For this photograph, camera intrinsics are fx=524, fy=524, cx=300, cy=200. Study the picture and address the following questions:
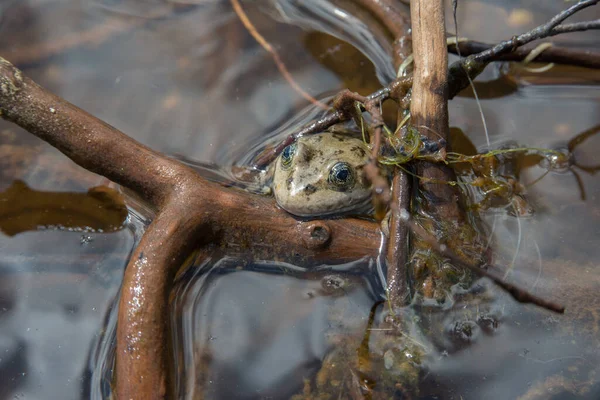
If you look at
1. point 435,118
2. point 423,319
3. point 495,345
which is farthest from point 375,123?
point 495,345

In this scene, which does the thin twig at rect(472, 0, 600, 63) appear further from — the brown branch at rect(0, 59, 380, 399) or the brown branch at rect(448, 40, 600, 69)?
the brown branch at rect(0, 59, 380, 399)

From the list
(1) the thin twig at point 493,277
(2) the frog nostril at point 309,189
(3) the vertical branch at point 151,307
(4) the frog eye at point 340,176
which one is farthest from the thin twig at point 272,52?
(3) the vertical branch at point 151,307

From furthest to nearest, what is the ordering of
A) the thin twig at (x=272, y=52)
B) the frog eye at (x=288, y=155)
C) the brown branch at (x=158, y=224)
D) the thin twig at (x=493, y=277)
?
the thin twig at (x=272, y=52) < the frog eye at (x=288, y=155) < the brown branch at (x=158, y=224) < the thin twig at (x=493, y=277)

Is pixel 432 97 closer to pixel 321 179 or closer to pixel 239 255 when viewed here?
pixel 321 179

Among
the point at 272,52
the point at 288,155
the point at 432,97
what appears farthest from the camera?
the point at 272,52

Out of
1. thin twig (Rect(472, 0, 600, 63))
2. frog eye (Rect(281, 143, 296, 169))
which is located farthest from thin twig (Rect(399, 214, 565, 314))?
thin twig (Rect(472, 0, 600, 63))

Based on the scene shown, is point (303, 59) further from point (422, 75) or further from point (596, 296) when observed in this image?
point (596, 296)

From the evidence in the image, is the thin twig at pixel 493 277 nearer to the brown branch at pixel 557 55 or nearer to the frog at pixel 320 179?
the frog at pixel 320 179

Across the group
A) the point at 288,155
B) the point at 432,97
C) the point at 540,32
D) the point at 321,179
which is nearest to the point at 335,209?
the point at 321,179
